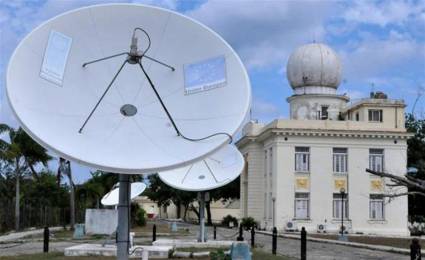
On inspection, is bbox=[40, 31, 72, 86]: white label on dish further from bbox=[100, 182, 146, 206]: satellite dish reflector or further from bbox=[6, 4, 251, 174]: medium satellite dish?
bbox=[100, 182, 146, 206]: satellite dish reflector

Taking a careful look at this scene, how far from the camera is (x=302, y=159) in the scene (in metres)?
62.2

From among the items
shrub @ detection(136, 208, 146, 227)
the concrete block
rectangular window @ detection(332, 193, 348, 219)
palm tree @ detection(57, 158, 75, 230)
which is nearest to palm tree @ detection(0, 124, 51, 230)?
palm tree @ detection(57, 158, 75, 230)

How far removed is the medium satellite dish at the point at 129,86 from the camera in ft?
43.7

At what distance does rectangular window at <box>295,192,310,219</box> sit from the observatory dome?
11553 mm

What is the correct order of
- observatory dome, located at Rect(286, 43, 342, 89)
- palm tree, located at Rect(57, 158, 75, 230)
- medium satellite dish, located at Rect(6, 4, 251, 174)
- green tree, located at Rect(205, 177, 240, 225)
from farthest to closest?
green tree, located at Rect(205, 177, 240, 225) < observatory dome, located at Rect(286, 43, 342, 89) < palm tree, located at Rect(57, 158, 75, 230) < medium satellite dish, located at Rect(6, 4, 251, 174)

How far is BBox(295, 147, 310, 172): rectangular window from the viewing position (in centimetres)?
6212

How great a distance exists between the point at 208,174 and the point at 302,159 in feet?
105

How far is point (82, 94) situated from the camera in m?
14.7

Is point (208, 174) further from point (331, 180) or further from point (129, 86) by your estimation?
point (331, 180)

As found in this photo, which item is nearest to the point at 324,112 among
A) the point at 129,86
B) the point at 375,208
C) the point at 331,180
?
the point at 331,180

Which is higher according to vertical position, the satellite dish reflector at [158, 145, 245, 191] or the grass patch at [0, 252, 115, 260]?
the satellite dish reflector at [158, 145, 245, 191]

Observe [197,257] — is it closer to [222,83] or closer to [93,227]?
[222,83]

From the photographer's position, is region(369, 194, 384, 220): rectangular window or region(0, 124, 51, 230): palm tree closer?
region(0, 124, 51, 230): palm tree

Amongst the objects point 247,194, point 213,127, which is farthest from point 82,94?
point 247,194
